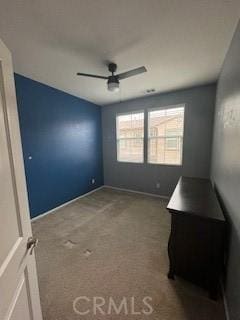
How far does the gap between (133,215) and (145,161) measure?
1581mm

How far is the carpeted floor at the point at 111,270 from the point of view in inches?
54.4

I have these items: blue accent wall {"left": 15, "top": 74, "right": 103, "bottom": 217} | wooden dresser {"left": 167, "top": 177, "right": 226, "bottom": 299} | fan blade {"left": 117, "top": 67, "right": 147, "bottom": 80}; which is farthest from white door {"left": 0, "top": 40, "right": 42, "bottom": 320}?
blue accent wall {"left": 15, "top": 74, "right": 103, "bottom": 217}

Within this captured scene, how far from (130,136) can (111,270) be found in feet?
10.8

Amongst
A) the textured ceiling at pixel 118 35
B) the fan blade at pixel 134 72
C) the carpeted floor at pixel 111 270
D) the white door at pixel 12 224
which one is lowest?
the carpeted floor at pixel 111 270

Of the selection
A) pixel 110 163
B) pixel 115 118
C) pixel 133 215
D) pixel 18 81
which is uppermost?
pixel 18 81

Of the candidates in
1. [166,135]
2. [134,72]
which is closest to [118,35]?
[134,72]

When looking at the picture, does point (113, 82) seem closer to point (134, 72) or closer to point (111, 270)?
point (134, 72)

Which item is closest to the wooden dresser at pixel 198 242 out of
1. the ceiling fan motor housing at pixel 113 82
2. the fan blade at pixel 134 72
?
the fan blade at pixel 134 72

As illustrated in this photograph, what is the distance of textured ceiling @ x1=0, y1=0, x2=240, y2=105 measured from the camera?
4.49ft

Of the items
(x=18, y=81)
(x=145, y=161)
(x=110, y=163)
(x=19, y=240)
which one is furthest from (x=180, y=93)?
(x=19, y=240)

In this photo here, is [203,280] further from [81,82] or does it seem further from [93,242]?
[81,82]

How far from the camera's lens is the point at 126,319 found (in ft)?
4.31

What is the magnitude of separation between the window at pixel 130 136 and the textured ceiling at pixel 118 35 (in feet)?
5.13

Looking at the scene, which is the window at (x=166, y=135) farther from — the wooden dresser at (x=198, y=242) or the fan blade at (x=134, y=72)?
the wooden dresser at (x=198, y=242)
